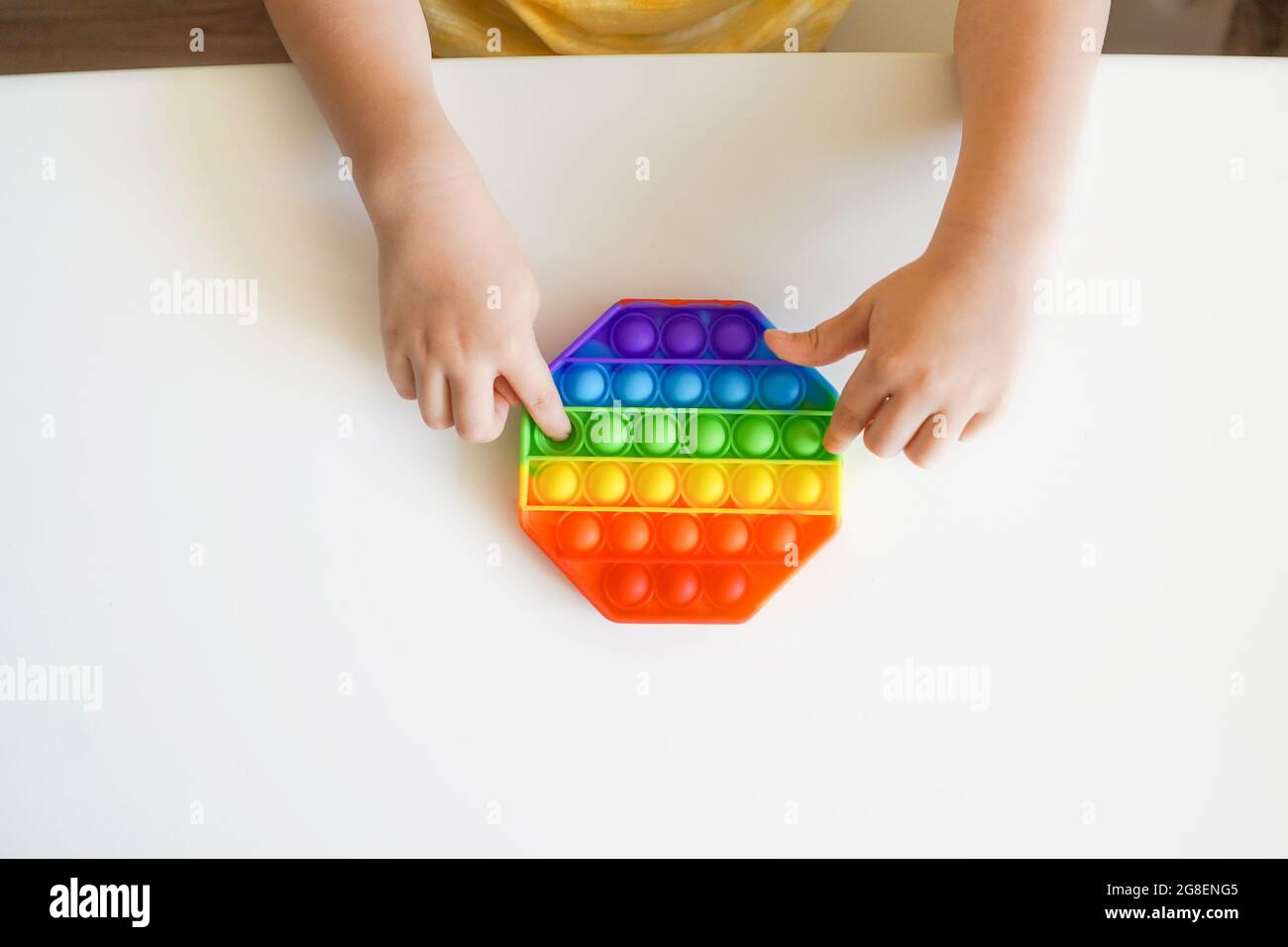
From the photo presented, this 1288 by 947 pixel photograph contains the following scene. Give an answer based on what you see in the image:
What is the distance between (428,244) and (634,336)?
0.33 ft

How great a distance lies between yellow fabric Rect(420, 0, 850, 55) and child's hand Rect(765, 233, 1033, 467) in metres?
0.22

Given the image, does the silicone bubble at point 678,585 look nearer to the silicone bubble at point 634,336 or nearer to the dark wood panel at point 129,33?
the silicone bubble at point 634,336

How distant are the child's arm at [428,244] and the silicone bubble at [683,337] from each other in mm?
59

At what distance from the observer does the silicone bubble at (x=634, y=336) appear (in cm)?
44

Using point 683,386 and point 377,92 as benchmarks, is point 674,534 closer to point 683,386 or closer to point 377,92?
point 683,386

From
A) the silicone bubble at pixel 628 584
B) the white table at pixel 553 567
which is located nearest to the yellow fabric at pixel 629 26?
the white table at pixel 553 567

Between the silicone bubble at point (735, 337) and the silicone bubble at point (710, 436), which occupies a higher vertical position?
the silicone bubble at point (735, 337)

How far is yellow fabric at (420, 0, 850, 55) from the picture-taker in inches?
21.4

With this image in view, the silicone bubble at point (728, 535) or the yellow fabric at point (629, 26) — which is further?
the yellow fabric at point (629, 26)

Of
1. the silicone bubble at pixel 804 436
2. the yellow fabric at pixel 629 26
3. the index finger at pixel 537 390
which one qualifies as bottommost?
the silicone bubble at pixel 804 436

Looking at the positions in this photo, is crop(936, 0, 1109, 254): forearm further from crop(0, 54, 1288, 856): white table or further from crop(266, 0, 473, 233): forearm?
crop(266, 0, 473, 233): forearm

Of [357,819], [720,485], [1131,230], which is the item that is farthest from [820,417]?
[357,819]
